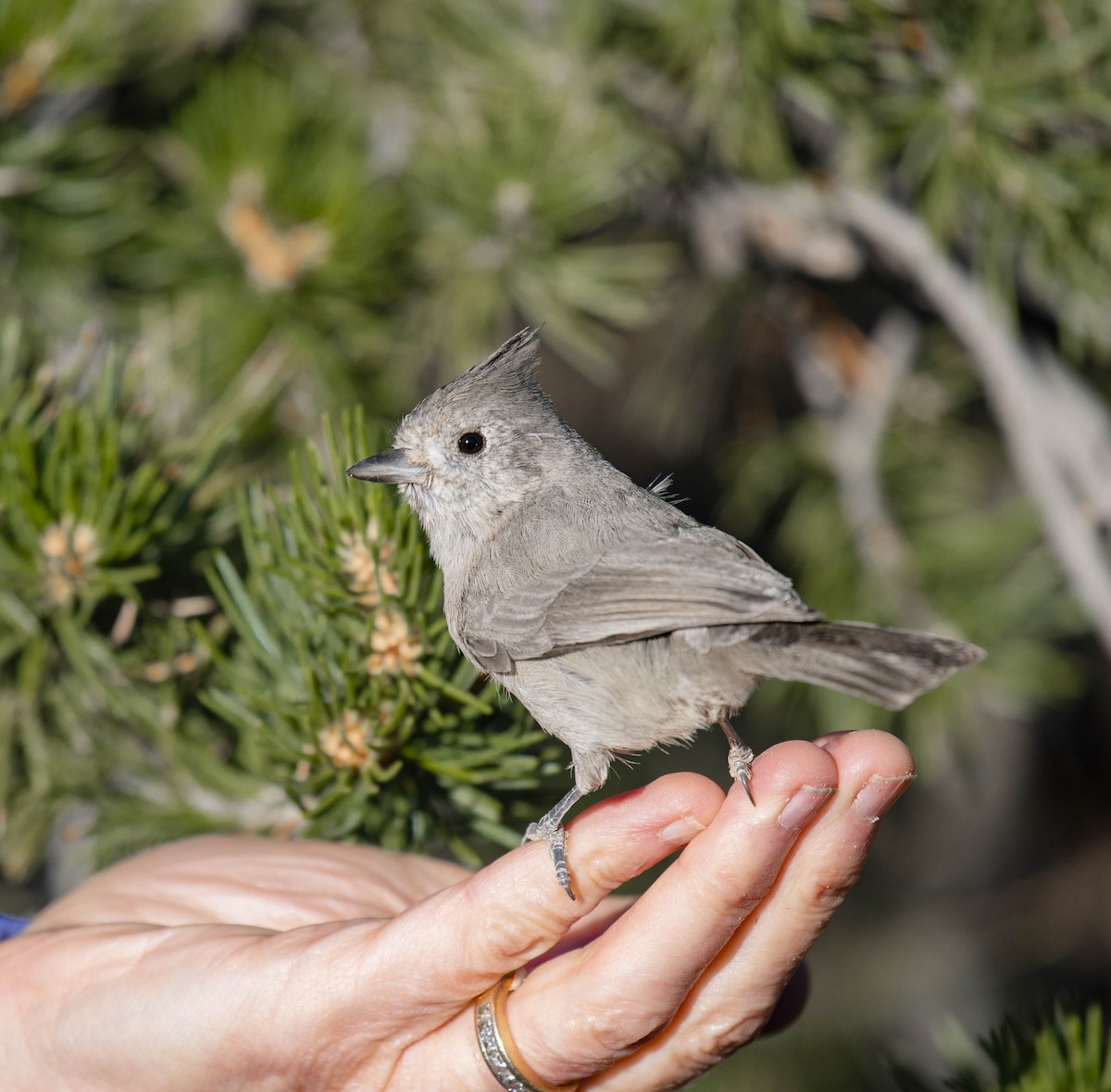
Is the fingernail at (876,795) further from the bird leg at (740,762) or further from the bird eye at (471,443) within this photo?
the bird eye at (471,443)

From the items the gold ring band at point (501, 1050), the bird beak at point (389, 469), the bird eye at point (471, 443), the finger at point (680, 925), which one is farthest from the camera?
the bird eye at point (471, 443)

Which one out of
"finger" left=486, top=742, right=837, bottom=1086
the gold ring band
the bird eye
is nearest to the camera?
"finger" left=486, top=742, right=837, bottom=1086

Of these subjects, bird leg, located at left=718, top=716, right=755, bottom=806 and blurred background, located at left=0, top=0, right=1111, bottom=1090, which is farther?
blurred background, located at left=0, top=0, right=1111, bottom=1090

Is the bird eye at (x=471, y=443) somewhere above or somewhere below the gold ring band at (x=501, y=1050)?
above

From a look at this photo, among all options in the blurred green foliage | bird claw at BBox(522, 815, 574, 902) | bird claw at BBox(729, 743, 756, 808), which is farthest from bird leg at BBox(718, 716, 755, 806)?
the blurred green foliage

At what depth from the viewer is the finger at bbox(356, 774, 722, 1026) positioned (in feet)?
4.42

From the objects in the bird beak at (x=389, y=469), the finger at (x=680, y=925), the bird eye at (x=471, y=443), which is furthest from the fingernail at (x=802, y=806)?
the bird eye at (x=471, y=443)

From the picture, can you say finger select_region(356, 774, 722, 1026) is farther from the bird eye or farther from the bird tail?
the bird eye

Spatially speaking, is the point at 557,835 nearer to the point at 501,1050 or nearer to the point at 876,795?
the point at 501,1050

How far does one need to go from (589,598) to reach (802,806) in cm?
45

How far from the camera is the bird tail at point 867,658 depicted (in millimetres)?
1336

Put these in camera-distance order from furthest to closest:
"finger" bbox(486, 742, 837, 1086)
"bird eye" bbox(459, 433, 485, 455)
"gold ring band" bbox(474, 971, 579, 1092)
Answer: "bird eye" bbox(459, 433, 485, 455) < "gold ring band" bbox(474, 971, 579, 1092) < "finger" bbox(486, 742, 837, 1086)

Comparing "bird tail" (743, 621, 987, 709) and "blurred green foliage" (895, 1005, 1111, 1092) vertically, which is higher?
"bird tail" (743, 621, 987, 709)

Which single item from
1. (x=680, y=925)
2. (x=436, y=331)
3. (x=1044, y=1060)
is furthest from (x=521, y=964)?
(x=436, y=331)
